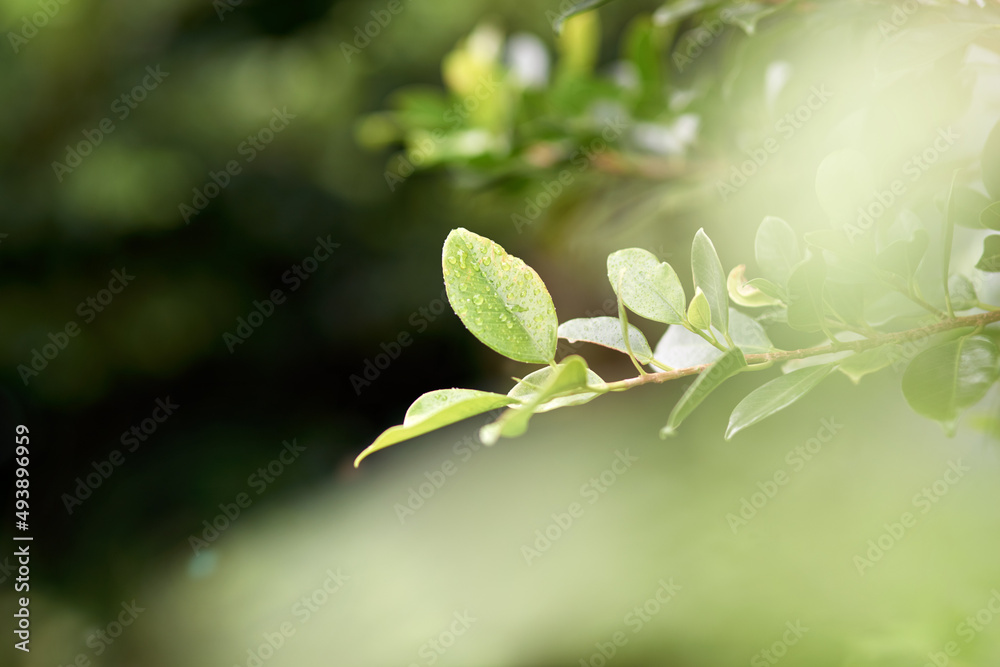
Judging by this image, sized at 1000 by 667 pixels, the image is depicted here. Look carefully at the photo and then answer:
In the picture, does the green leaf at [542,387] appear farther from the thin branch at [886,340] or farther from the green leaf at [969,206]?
the green leaf at [969,206]

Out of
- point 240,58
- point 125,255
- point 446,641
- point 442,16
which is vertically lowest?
point 446,641

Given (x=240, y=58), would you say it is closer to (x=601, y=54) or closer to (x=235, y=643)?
(x=601, y=54)

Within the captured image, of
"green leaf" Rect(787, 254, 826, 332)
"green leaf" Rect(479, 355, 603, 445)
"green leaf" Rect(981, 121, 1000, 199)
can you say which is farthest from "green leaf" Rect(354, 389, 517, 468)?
"green leaf" Rect(981, 121, 1000, 199)

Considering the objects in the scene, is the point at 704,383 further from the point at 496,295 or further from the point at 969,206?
the point at 969,206

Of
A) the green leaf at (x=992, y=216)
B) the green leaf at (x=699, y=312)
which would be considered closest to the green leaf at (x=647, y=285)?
the green leaf at (x=699, y=312)

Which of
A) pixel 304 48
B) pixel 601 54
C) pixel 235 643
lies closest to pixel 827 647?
pixel 235 643
